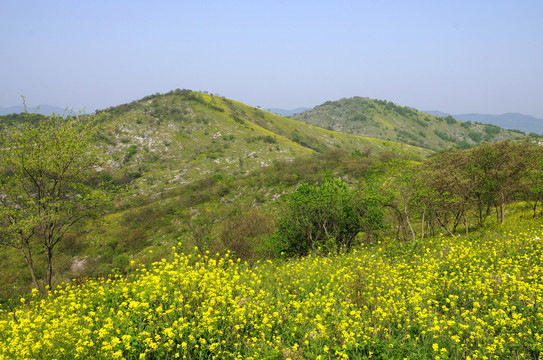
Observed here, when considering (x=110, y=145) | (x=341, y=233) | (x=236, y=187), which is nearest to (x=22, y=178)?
(x=341, y=233)

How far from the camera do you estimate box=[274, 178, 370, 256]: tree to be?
62.5 ft

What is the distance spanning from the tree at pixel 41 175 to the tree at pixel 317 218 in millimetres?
12376

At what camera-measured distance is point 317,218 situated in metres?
19.5

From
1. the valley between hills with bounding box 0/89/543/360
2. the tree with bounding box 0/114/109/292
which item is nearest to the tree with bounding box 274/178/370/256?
the valley between hills with bounding box 0/89/543/360

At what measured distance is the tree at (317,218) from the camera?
750 inches

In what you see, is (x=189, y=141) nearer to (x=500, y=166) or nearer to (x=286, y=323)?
(x=500, y=166)

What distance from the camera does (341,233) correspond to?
66.5 ft

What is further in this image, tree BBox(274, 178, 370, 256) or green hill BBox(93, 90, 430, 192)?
green hill BBox(93, 90, 430, 192)

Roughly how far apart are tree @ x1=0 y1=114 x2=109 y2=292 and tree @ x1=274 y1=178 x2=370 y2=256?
12376 millimetres

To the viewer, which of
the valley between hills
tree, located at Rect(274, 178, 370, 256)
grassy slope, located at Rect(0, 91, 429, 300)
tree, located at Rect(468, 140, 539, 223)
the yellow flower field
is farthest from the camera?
grassy slope, located at Rect(0, 91, 429, 300)

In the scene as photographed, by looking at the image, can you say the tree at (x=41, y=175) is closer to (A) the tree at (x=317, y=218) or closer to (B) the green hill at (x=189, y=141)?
(A) the tree at (x=317, y=218)

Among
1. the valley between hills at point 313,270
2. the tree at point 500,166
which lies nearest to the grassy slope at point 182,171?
the valley between hills at point 313,270

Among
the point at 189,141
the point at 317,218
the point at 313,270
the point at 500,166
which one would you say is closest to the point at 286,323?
the point at 313,270

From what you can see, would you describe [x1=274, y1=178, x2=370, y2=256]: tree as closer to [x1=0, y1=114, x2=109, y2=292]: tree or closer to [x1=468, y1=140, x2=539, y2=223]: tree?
[x1=468, y1=140, x2=539, y2=223]: tree
